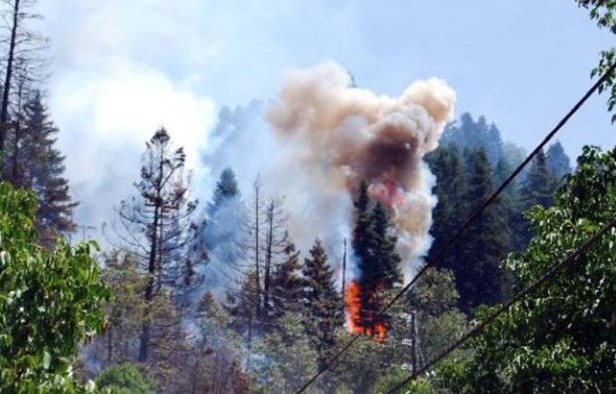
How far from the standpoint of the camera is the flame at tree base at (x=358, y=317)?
55928 millimetres

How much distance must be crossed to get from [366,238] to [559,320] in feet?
174

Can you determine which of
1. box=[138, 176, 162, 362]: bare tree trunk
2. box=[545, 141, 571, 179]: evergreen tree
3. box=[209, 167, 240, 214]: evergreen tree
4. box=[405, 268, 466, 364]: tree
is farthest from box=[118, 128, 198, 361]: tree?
box=[545, 141, 571, 179]: evergreen tree

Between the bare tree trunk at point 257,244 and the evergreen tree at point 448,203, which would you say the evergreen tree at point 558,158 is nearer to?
the evergreen tree at point 448,203

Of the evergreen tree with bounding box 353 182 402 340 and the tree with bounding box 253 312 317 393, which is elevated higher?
the evergreen tree with bounding box 353 182 402 340

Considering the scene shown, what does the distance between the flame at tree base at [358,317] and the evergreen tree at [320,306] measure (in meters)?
1.66

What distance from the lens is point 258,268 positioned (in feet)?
212

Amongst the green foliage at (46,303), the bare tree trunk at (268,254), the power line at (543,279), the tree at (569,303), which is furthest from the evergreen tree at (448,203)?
the green foliage at (46,303)

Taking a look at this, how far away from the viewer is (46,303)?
7168mm

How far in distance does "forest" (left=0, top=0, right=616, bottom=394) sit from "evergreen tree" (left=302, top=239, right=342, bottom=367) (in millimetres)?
150

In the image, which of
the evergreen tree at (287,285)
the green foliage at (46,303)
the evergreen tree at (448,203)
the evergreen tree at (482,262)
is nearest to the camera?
the green foliage at (46,303)

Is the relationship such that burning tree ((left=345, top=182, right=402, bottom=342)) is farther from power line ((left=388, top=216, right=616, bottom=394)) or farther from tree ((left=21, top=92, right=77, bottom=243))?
power line ((left=388, top=216, right=616, bottom=394))

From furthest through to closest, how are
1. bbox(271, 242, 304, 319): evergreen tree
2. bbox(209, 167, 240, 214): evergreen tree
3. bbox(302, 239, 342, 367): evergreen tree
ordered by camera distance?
bbox(209, 167, 240, 214): evergreen tree → bbox(271, 242, 304, 319): evergreen tree → bbox(302, 239, 342, 367): evergreen tree

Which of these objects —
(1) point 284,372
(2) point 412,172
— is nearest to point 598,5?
(1) point 284,372

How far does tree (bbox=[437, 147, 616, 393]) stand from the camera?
34.3 ft
